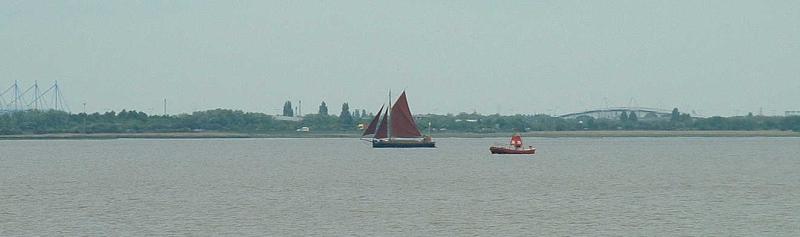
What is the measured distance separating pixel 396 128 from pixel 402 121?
1903mm

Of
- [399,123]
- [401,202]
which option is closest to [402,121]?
[399,123]

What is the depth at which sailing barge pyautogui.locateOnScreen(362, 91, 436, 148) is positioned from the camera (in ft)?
529

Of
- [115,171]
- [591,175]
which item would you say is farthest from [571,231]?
[115,171]

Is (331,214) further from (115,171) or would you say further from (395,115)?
(395,115)

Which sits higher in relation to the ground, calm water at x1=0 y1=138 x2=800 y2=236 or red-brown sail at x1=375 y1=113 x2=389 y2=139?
red-brown sail at x1=375 y1=113 x2=389 y2=139

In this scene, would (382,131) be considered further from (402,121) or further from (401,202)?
(401,202)

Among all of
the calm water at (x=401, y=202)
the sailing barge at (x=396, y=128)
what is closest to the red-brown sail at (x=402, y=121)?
the sailing barge at (x=396, y=128)

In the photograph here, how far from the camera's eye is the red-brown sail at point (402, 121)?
525 ft

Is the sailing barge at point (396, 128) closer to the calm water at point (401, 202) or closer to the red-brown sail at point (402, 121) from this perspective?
the red-brown sail at point (402, 121)

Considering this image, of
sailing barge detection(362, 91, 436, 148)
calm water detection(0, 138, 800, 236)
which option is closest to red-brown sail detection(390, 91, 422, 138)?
sailing barge detection(362, 91, 436, 148)

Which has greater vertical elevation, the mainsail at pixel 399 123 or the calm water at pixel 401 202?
the mainsail at pixel 399 123

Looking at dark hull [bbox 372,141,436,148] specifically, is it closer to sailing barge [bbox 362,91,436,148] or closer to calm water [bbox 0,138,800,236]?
sailing barge [bbox 362,91,436,148]

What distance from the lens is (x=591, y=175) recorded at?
318 ft

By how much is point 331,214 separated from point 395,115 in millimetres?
102923
